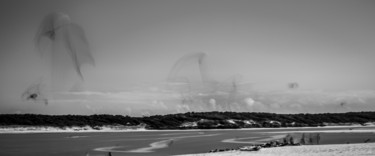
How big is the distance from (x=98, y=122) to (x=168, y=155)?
88814mm

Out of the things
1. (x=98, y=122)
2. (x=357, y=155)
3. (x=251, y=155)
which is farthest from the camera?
(x=98, y=122)

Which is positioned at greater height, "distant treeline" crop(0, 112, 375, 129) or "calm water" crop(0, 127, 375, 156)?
"distant treeline" crop(0, 112, 375, 129)

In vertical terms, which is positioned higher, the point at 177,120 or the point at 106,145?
the point at 177,120

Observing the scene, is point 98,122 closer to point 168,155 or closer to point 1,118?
point 1,118

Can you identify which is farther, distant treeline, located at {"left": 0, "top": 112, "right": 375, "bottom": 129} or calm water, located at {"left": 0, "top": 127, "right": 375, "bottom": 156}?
distant treeline, located at {"left": 0, "top": 112, "right": 375, "bottom": 129}

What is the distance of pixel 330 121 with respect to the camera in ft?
508

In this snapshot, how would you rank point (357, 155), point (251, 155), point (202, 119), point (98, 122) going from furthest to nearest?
point (202, 119) < point (98, 122) < point (251, 155) < point (357, 155)

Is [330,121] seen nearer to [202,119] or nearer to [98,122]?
[202,119]

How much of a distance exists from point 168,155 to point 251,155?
7078mm

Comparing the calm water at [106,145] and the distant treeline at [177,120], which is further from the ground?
the distant treeline at [177,120]

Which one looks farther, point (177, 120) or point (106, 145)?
point (177, 120)

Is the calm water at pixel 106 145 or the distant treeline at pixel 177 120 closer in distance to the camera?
the calm water at pixel 106 145

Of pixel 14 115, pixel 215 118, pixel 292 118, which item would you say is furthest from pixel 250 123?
pixel 14 115

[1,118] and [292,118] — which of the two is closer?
[1,118]
